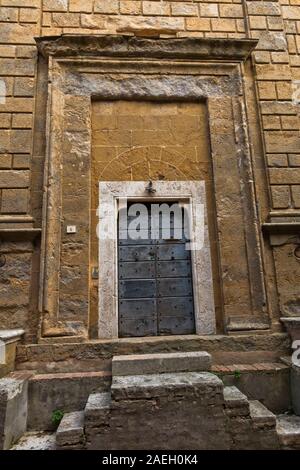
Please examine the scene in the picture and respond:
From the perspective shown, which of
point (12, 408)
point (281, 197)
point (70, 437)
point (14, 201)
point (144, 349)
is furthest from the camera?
point (281, 197)

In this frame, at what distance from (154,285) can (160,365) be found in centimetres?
120

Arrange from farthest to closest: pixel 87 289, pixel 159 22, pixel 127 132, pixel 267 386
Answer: pixel 159 22 → pixel 127 132 → pixel 87 289 → pixel 267 386

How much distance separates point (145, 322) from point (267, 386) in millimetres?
1671

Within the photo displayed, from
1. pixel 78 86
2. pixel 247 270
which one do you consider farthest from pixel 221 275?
pixel 78 86

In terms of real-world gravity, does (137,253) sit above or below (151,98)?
below

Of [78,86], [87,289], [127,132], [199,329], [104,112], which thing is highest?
[78,86]

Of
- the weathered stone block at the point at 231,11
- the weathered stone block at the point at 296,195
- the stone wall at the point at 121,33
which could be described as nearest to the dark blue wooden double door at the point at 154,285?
the stone wall at the point at 121,33

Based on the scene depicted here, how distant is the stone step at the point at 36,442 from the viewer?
3.14 m

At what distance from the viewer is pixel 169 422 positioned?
10.1 ft

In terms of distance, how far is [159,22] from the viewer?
559 cm

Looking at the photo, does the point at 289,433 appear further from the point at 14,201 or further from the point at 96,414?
the point at 14,201

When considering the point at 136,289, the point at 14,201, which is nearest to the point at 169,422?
the point at 136,289

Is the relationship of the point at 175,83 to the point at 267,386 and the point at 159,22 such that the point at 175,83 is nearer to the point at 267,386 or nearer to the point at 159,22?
the point at 159,22
